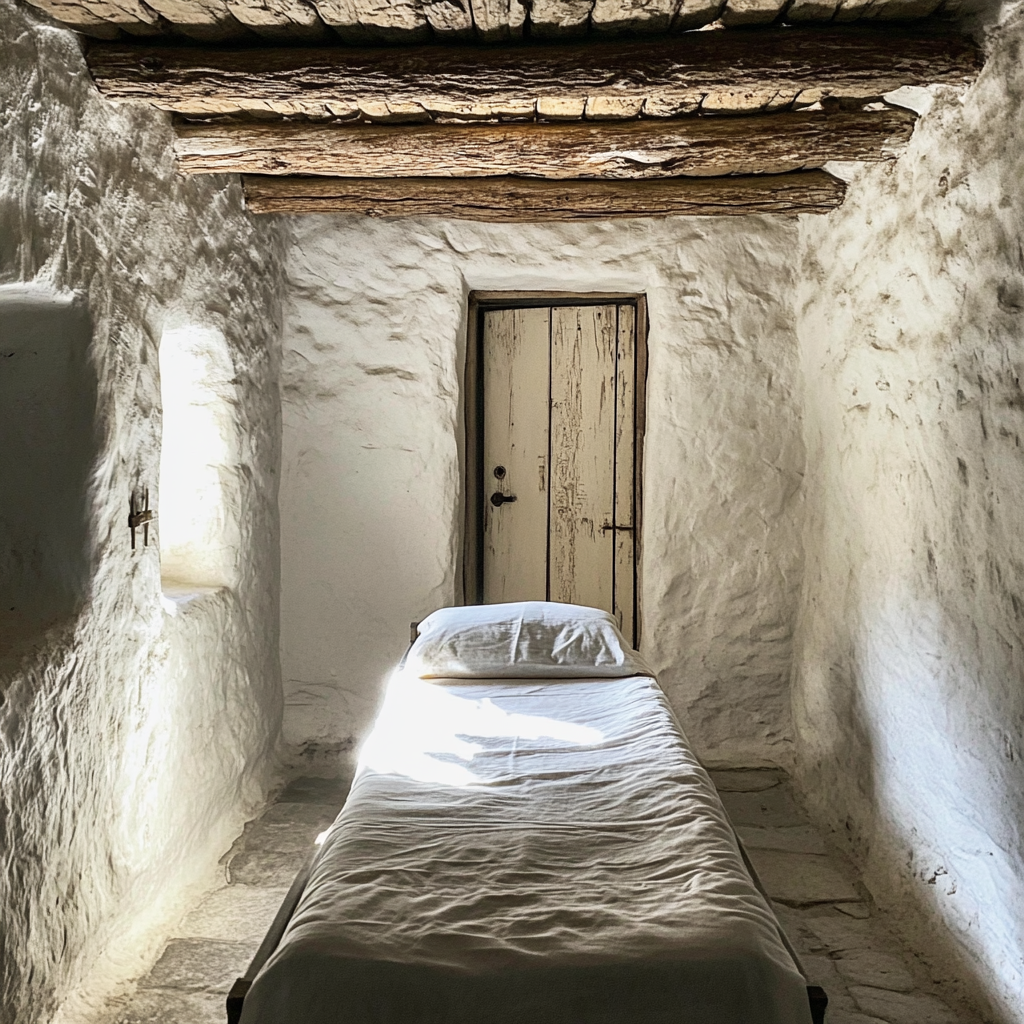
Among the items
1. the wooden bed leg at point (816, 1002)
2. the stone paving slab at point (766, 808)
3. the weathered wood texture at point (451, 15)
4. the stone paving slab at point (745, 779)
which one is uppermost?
the weathered wood texture at point (451, 15)

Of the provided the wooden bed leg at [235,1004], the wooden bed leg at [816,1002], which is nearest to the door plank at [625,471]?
the wooden bed leg at [816,1002]

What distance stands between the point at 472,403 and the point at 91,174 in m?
2.01

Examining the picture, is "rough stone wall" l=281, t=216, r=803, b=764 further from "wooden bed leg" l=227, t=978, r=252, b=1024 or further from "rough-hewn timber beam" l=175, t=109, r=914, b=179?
"wooden bed leg" l=227, t=978, r=252, b=1024

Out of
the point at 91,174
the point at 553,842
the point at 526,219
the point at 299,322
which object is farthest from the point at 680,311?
the point at 553,842

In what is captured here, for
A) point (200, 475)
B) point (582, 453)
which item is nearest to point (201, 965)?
point (200, 475)

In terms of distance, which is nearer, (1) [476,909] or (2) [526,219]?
(1) [476,909]

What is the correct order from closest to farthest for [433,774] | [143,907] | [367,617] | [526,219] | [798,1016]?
[798,1016]
[433,774]
[143,907]
[526,219]
[367,617]

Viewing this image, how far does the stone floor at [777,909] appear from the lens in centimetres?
242

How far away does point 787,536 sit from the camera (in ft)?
13.2

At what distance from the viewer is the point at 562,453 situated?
4242 mm

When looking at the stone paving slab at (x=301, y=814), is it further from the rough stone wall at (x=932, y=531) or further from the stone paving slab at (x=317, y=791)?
the rough stone wall at (x=932, y=531)

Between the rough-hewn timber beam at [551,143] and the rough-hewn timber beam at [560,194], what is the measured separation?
35 centimetres

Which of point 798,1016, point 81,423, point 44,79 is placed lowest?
point 798,1016

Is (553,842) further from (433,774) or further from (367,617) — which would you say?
(367,617)
